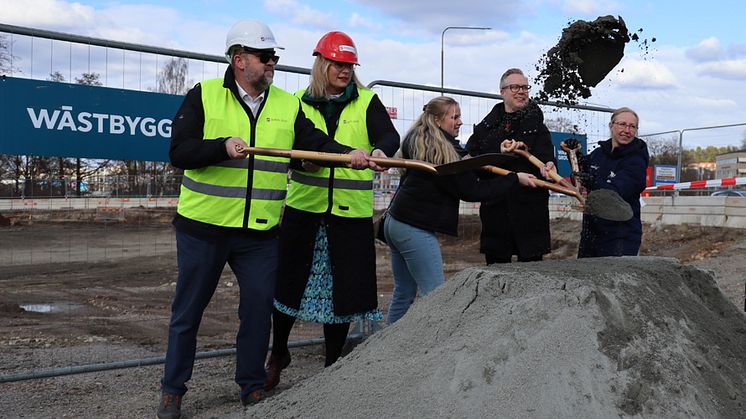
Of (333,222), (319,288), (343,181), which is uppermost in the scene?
(343,181)

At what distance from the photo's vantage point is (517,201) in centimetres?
475

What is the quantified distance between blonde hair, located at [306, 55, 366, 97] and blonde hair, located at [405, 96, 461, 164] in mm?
573

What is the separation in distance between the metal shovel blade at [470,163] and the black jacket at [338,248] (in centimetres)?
32

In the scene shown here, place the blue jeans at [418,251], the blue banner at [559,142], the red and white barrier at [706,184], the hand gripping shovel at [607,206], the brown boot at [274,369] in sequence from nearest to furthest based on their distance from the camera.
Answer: the brown boot at [274,369] < the blue jeans at [418,251] < the hand gripping shovel at [607,206] < the blue banner at [559,142] < the red and white barrier at [706,184]

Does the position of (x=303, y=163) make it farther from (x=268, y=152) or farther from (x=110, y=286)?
(x=110, y=286)

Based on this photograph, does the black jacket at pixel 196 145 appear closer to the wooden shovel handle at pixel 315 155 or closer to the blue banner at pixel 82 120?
the wooden shovel handle at pixel 315 155

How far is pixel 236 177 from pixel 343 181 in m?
→ 0.75

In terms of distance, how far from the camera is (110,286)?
10.6 meters

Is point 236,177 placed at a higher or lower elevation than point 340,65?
lower

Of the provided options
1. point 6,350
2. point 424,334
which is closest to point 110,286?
point 6,350

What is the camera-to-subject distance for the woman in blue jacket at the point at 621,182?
484cm

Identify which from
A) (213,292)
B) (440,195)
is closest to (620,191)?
(440,195)

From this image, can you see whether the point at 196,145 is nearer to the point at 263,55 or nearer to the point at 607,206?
the point at 263,55

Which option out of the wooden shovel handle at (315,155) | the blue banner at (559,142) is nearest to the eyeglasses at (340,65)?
the wooden shovel handle at (315,155)
